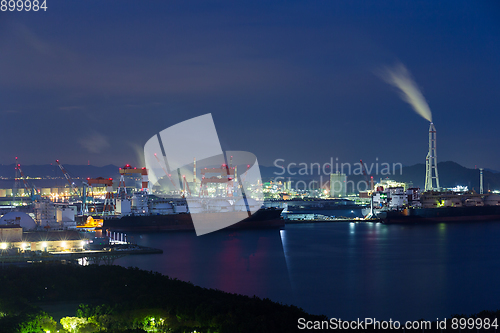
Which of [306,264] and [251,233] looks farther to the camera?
[251,233]

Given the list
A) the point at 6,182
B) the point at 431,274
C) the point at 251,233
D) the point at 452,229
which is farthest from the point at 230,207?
the point at 6,182

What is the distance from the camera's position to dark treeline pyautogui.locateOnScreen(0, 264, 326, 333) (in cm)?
695

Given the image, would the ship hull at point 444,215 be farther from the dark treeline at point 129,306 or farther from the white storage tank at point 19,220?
the dark treeline at point 129,306

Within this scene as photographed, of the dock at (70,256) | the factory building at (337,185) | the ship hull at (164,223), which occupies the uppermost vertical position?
the factory building at (337,185)

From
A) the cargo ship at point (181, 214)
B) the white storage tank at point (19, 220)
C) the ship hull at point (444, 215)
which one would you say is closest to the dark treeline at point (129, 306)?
the white storage tank at point (19, 220)

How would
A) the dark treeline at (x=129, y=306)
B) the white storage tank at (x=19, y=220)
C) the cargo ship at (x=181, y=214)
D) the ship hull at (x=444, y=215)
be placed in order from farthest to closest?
the ship hull at (x=444, y=215) < the cargo ship at (x=181, y=214) < the white storage tank at (x=19, y=220) < the dark treeline at (x=129, y=306)

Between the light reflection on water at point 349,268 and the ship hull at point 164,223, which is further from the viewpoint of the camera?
the ship hull at point 164,223

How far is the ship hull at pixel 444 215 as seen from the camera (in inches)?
1341

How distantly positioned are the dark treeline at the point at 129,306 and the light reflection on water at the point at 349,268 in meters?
2.79

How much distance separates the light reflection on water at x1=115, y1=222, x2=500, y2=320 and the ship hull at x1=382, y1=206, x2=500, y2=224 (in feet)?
23.8

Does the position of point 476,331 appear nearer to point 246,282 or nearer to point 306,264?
point 246,282

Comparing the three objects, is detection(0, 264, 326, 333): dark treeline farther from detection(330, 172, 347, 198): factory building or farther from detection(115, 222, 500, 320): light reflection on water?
detection(330, 172, 347, 198): factory building

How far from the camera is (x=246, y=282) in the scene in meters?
13.6

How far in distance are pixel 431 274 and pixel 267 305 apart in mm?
8549
